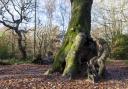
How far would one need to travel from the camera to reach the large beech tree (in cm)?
1557

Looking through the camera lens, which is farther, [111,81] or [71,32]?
[71,32]

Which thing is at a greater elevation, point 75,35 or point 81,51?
point 75,35

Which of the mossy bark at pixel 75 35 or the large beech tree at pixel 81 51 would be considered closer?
the large beech tree at pixel 81 51

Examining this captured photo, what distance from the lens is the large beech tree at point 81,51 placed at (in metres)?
15.6

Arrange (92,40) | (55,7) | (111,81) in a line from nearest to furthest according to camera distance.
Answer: (111,81) → (92,40) → (55,7)

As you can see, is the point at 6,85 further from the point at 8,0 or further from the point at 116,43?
the point at 8,0

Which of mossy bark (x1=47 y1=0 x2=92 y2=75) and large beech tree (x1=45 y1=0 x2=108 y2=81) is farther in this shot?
mossy bark (x1=47 y1=0 x2=92 y2=75)

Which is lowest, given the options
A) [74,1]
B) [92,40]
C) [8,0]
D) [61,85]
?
[61,85]

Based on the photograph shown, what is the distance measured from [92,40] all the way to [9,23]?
2244 cm

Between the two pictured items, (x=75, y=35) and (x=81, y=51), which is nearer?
(x=81, y=51)

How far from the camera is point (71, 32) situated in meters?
17.3

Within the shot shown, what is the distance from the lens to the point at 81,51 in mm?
16578

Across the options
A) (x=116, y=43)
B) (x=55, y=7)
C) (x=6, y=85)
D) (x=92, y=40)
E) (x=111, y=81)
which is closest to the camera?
(x=6, y=85)

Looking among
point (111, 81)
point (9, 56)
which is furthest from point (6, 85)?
point (9, 56)
